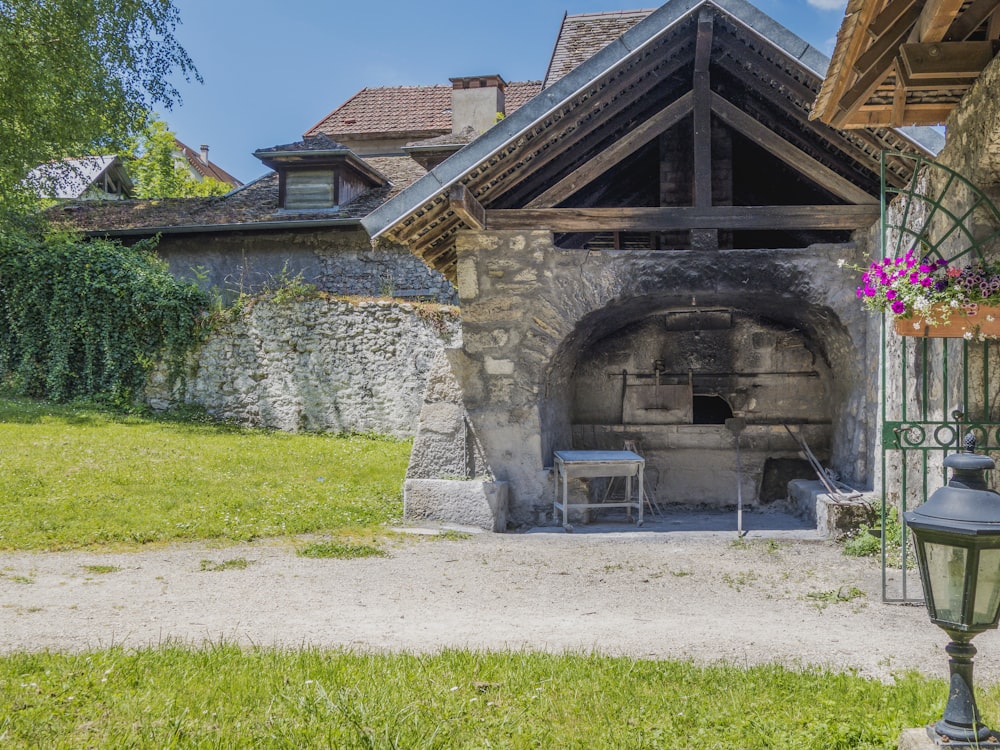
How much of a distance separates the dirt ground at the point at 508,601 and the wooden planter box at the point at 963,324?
151 centimetres

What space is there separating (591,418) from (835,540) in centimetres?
344

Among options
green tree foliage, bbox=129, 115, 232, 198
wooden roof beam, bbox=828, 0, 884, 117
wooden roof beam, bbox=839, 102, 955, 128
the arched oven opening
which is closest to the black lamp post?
wooden roof beam, bbox=828, 0, 884, 117

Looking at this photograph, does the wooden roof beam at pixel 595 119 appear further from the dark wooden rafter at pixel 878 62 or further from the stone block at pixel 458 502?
the dark wooden rafter at pixel 878 62

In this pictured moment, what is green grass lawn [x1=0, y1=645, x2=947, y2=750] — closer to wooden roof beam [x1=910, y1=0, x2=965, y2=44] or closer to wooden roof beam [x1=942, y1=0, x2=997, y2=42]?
wooden roof beam [x1=910, y1=0, x2=965, y2=44]

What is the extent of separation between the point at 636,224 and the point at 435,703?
5201mm

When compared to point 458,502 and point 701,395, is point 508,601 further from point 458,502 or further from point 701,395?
point 701,395

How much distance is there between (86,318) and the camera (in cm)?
1533

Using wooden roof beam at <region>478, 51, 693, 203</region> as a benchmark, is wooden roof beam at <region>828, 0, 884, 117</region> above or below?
below

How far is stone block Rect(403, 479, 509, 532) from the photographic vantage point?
24.2ft

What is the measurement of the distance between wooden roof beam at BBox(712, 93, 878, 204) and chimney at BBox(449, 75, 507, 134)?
13.4 meters

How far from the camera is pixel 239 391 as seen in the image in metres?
14.7

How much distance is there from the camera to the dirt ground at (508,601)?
163 inches

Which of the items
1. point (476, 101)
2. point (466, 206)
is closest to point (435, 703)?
point (466, 206)

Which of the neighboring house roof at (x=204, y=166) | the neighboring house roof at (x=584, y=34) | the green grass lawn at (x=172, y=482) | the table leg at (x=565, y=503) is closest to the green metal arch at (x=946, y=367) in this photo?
the table leg at (x=565, y=503)
